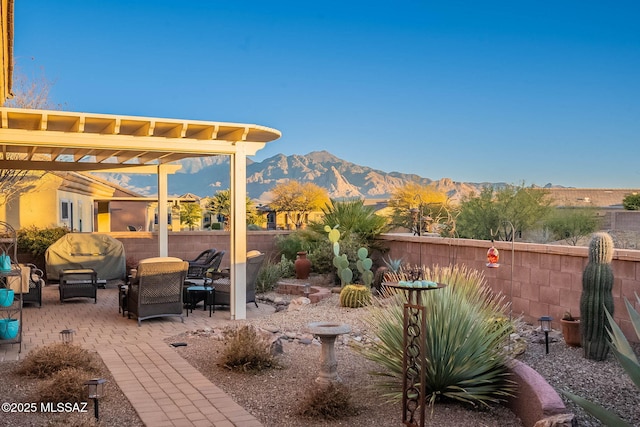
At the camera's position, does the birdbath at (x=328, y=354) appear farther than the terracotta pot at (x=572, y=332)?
No

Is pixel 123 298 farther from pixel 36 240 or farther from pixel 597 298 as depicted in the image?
pixel 597 298

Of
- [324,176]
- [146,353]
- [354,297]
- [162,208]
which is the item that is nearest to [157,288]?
[146,353]

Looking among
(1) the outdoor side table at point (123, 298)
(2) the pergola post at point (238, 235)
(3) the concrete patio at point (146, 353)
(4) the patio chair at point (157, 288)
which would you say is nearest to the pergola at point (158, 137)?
(2) the pergola post at point (238, 235)

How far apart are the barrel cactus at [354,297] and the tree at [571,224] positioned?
10.3 meters

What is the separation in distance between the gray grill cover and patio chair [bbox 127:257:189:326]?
5039 millimetres

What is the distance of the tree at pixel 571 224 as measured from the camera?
20.4 metres

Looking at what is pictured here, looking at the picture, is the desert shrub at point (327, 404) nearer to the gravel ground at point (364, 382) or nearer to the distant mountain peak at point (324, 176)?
the gravel ground at point (364, 382)

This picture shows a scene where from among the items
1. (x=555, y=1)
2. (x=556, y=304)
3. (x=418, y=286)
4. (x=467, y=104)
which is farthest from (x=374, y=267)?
(x=467, y=104)

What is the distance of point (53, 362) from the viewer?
692 cm

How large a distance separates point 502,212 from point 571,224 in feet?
13.7

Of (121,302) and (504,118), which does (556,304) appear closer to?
(121,302)

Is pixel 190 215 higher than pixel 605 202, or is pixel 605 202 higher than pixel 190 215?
pixel 605 202

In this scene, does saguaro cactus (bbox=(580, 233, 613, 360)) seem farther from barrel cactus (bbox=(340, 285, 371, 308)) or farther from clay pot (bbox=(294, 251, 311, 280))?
clay pot (bbox=(294, 251, 311, 280))

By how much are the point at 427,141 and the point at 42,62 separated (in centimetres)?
5038
